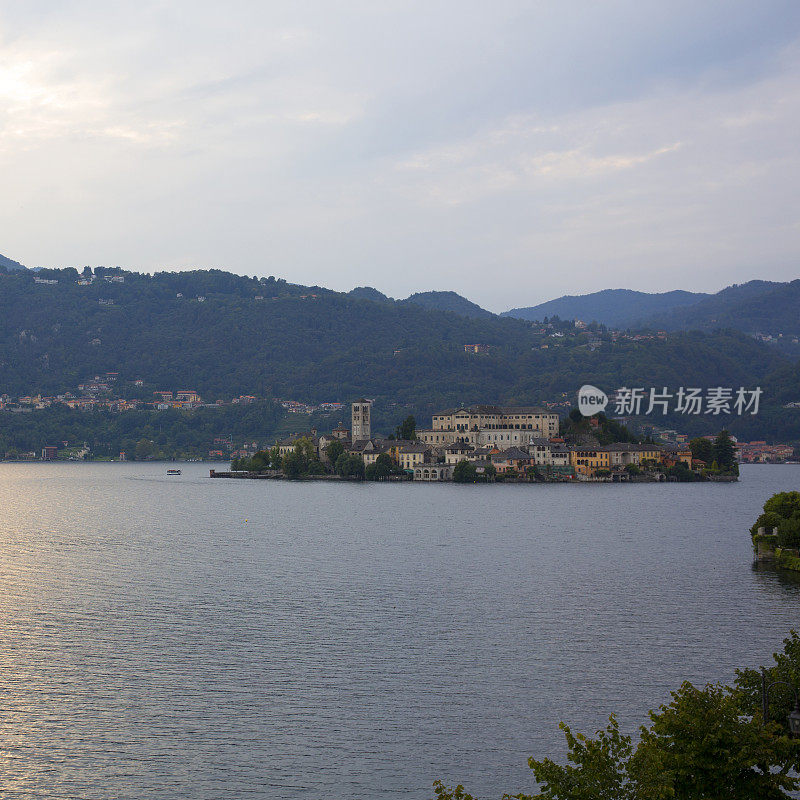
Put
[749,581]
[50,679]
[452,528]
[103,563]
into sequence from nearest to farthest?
[50,679], [749,581], [103,563], [452,528]

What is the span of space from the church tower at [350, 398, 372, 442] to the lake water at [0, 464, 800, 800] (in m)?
84.7

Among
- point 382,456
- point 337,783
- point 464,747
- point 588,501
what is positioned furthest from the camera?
point 382,456

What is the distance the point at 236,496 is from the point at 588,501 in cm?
3652

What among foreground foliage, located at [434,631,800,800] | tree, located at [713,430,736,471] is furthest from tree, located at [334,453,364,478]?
foreground foliage, located at [434,631,800,800]

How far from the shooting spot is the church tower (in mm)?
152375

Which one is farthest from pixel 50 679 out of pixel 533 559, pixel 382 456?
pixel 382 456

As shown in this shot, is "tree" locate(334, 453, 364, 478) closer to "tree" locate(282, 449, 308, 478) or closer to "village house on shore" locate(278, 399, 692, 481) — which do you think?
"village house on shore" locate(278, 399, 692, 481)

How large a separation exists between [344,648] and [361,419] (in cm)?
12098

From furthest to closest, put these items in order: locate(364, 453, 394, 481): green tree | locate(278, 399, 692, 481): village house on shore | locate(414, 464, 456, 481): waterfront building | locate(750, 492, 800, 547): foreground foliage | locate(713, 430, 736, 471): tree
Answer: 1. locate(713, 430, 736, 471): tree
2. locate(364, 453, 394, 481): green tree
3. locate(414, 464, 456, 481): waterfront building
4. locate(278, 399, 692, 481): village house on shore
5. locate(750, 492, 800, 547): foreground foliage

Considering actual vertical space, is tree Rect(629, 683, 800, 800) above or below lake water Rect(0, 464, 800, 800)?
above

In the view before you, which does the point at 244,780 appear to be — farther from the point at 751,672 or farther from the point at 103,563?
the point at 103,563

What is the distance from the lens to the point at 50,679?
1152 inches

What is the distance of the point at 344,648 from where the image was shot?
3269cm

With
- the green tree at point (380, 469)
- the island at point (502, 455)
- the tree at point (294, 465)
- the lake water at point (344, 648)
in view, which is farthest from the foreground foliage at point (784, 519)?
the tree at point (294, 465)
